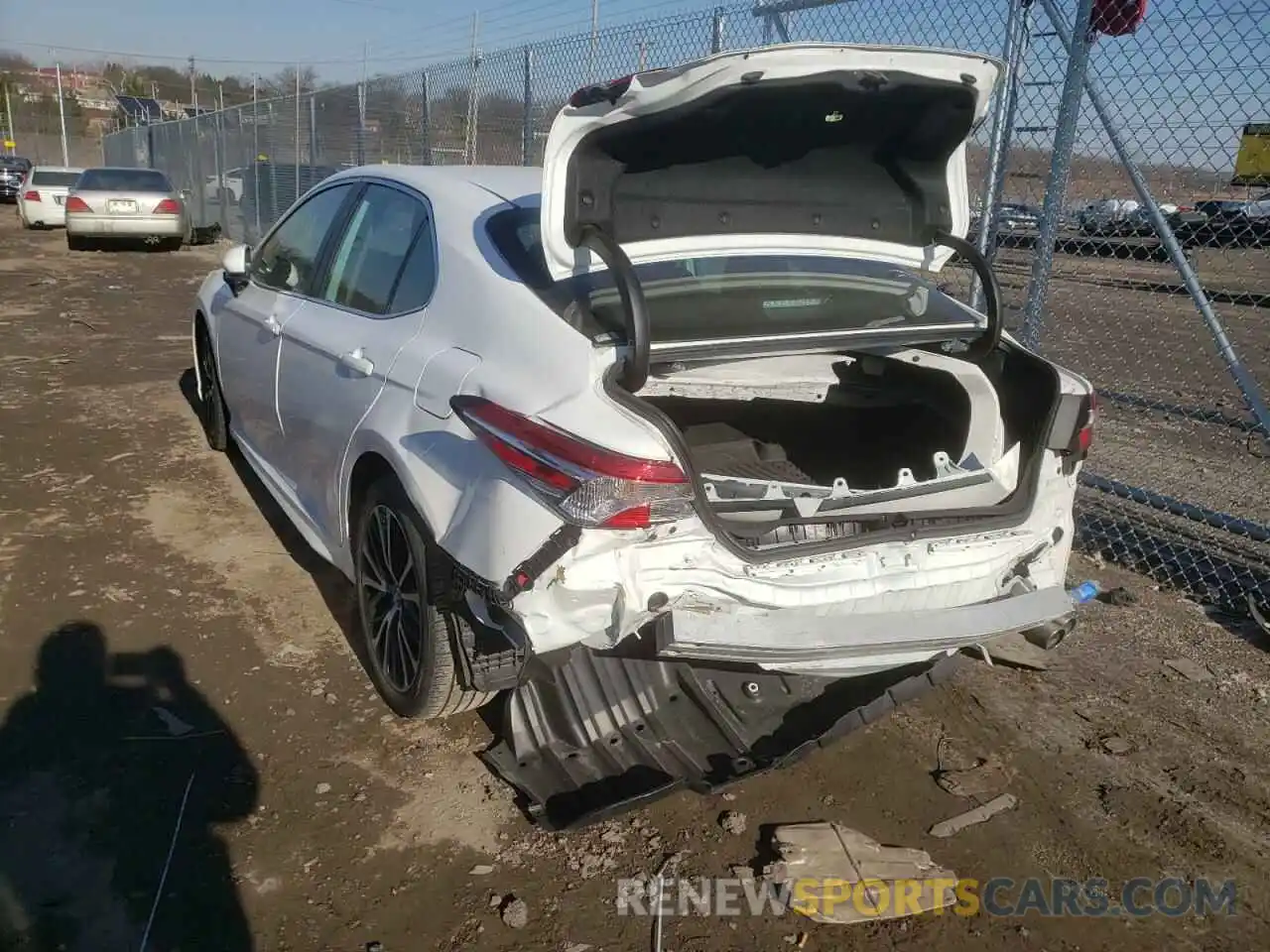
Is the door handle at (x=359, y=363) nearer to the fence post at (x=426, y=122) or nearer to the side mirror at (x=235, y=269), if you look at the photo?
the side mirror at (x=235, y=269)

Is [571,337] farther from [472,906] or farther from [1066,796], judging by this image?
[1066,796]

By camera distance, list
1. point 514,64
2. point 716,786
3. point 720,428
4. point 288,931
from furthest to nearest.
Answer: point 514,64, point 720,428, point 716,786, point 288,931

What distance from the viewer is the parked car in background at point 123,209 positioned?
16297 millimetres

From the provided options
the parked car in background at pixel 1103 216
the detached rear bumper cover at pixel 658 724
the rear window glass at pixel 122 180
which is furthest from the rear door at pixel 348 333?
the rear window glass at pixel 122 180

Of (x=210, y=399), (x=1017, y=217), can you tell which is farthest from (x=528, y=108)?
(x=1017, y=217)

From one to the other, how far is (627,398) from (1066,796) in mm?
1872

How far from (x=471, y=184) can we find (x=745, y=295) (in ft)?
3.45

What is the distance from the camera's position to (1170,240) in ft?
14.7

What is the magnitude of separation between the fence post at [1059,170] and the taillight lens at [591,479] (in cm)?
328

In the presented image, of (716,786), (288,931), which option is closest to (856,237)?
(716,786)

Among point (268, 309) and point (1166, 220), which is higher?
point (1166, 220)

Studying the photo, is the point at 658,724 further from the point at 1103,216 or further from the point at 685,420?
the point at 1103,216

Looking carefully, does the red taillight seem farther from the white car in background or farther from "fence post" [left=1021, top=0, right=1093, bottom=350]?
the white car in background

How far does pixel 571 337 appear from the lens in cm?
259
